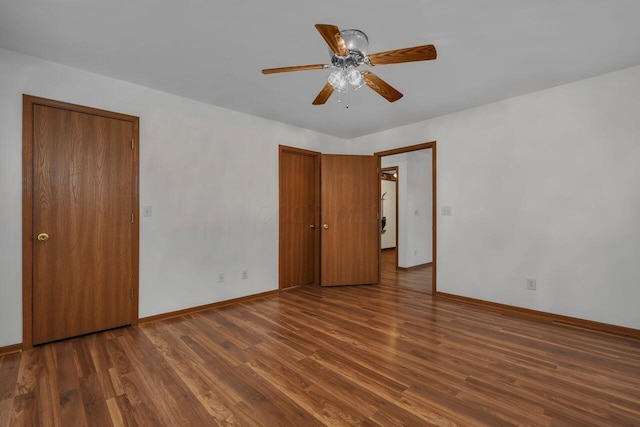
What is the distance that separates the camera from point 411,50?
169 centimetres

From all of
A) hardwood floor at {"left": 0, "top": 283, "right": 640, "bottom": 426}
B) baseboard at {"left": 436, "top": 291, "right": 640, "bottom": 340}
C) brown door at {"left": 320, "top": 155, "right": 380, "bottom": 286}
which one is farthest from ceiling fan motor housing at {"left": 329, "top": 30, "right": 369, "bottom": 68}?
baseboard at {"left": 436, "top": 291, "right": 640, "bottom": 340}

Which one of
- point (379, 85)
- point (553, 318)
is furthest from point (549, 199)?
point (379, 85)

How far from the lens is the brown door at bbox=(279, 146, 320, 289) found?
4.41 metres

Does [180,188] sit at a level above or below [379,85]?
below

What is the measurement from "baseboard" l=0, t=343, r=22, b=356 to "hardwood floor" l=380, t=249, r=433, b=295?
434 centimetres

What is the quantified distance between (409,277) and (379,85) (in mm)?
3896

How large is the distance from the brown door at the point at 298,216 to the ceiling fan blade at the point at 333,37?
2.65 meters

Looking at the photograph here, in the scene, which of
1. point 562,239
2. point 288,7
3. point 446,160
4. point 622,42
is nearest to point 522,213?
point 562,239

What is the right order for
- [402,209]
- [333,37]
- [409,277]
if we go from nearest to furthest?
[333,37] → [409,277] → [402,209]

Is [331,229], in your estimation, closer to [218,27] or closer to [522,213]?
[522,213]

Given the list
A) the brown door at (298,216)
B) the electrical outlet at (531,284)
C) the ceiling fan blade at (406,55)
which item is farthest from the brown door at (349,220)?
the ceiling fan blade at (406,55)

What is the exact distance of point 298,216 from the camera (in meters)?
4.64

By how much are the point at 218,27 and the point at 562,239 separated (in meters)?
3.86

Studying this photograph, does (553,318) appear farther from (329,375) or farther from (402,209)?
(402,209)
